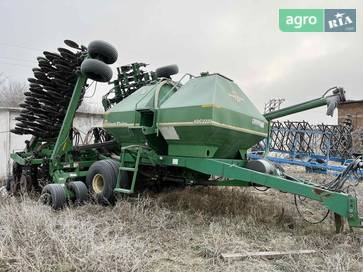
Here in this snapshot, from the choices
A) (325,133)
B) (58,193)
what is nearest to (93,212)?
(58,193)

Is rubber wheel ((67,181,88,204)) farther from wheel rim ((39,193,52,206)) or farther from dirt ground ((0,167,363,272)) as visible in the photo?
wheel rim ((39,193,52,206))

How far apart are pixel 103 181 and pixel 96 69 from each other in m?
1.79

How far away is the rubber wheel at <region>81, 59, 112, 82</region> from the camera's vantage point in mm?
5590

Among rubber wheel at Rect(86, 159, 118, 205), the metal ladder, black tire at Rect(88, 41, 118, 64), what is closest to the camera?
the metal ladder

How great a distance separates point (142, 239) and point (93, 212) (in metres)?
1.43

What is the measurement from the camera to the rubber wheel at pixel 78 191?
17.6 ft

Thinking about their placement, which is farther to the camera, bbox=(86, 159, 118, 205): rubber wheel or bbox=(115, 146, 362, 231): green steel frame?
bbox=(86, 159, 118, 205): rubber wheel

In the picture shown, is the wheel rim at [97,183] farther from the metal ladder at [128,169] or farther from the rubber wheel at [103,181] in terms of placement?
the metal ladder at [128,169]

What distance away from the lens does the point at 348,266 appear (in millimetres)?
2922

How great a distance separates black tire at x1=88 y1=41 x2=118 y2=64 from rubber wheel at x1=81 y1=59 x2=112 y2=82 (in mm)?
226

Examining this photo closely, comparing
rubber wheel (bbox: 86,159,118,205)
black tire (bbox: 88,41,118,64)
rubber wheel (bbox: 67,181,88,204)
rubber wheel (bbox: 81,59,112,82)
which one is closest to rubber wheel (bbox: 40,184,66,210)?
rubber wheel (bbox: 67,181,88,204)

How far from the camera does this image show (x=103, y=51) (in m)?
5.75

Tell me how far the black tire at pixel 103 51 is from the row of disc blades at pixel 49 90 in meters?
0.55

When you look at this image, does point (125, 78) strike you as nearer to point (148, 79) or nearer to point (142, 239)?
point (148, 79)
